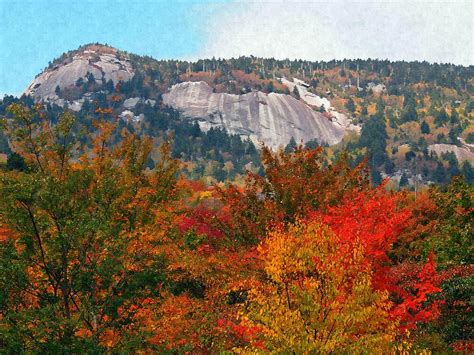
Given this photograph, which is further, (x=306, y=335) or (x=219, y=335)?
(x=219, y=335)

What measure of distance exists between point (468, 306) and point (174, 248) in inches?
534

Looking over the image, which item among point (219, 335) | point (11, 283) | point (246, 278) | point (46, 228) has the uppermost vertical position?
point (46, 228)

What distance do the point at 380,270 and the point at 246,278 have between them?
6213mm

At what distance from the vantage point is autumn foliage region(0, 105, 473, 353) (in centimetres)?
1454

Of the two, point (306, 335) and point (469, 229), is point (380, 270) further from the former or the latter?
point (306, 335)

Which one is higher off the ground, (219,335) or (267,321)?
(267,321)

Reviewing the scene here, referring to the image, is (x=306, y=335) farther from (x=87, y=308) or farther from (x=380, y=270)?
(x=380, y=270)

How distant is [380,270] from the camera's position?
24656mm

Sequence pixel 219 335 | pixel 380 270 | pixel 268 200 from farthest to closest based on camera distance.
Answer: pixel 268 200
pixel 380 270
pixel 219 335

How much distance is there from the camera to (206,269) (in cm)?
2573

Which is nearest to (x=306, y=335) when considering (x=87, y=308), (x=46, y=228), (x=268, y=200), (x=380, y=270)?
(x=87, y=308)

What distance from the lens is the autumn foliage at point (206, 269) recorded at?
1454 cm

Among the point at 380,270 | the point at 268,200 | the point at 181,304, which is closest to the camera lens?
the point at 181,304

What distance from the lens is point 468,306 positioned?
23125 mm
